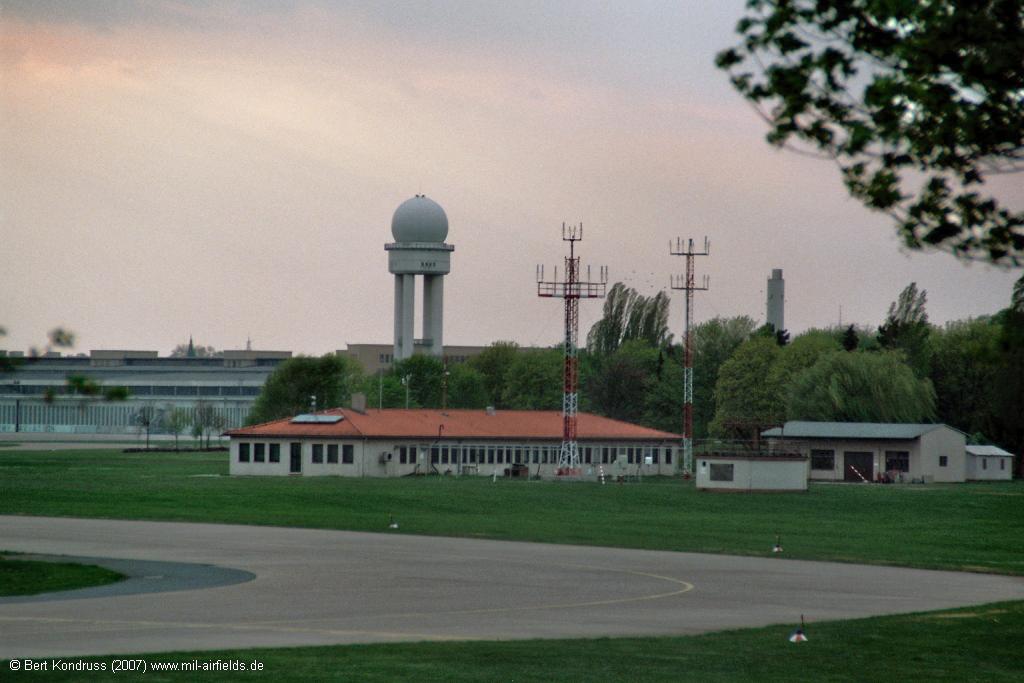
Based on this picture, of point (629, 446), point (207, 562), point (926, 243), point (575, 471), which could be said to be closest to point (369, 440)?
point (575, 471)

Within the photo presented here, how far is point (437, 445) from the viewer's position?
358 ft

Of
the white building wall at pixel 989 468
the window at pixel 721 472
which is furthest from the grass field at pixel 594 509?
the white building wall at pixel 989 468

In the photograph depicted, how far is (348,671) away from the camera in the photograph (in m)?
24.3

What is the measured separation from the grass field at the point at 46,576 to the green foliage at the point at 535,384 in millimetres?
125063

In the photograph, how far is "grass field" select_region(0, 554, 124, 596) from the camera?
3622 cm

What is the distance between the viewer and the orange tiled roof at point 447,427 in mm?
104562

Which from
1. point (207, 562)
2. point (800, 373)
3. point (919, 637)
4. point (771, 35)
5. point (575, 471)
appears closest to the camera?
point (771, 35)

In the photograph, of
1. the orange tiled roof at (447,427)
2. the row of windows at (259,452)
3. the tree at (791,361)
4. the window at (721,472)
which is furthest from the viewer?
the tree at (791,361)

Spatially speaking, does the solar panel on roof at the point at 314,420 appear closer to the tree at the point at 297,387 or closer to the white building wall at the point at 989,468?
the tree at the point at 297,387

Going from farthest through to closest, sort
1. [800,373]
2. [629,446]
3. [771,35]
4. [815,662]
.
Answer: [800,373], [629,446], [815,662], [771,35]

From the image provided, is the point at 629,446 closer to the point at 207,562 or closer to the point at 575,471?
the point at 575,471

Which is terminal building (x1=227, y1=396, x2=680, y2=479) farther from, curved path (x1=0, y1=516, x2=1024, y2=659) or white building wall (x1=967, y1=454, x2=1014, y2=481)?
curved path (x1=0, y1=516, x2=1024, y2=659)

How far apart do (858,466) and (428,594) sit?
7683cm

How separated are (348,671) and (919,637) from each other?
1176 centimetres
